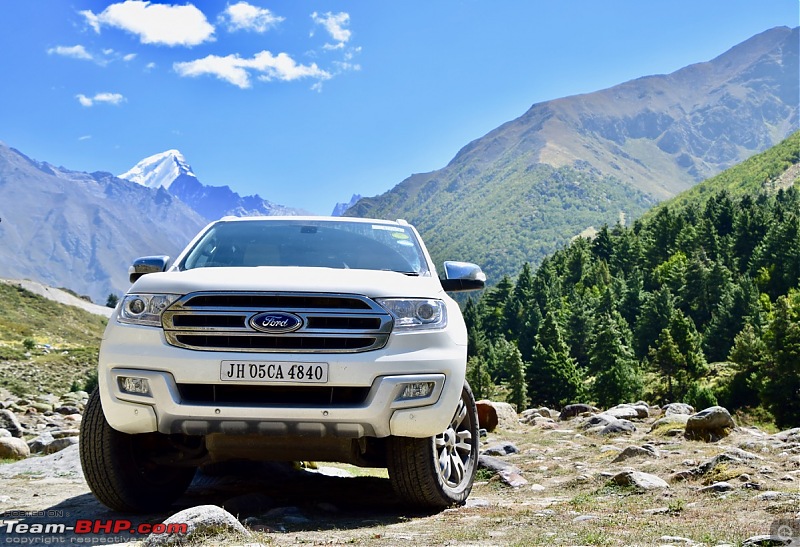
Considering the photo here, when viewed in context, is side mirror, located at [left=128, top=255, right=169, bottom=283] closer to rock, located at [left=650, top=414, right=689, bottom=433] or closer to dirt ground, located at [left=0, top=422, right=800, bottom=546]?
dirt ground, located at [left=0, top=422, right=800, bottom=546]

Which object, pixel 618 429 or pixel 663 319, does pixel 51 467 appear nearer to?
pixel 618 429

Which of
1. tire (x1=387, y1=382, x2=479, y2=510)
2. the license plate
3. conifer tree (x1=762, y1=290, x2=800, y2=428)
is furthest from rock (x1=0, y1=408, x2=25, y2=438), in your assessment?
conifer tree (x1=762, y1=290, x2=800, y2=428)

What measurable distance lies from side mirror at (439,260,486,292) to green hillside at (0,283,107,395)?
50.7 metres

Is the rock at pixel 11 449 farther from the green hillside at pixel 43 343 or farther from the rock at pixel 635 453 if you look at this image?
the green hillside at pixel 43 343

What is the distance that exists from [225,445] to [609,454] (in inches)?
268

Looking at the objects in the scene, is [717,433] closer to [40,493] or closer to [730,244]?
[40,493]

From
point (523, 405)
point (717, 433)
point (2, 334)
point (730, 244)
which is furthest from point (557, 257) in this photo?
point (717, 433)

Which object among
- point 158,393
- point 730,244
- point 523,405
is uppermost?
point 158,393

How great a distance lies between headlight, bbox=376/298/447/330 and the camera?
17.3 ft

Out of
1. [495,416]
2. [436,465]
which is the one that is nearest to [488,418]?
[495,416]

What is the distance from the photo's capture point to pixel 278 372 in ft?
16.4

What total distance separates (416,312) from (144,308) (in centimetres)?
184

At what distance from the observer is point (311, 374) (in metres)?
5.00

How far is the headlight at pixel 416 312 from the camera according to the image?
5.27 m
